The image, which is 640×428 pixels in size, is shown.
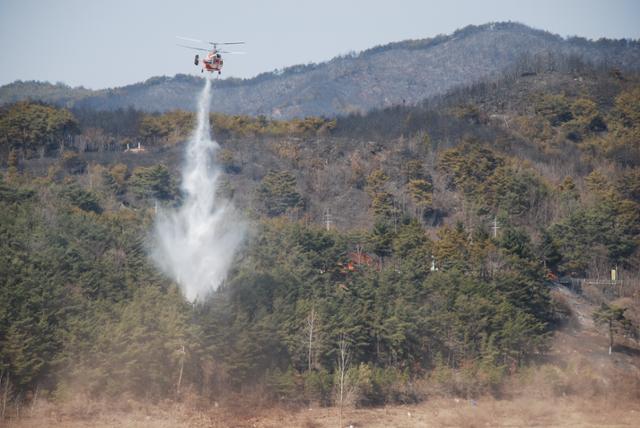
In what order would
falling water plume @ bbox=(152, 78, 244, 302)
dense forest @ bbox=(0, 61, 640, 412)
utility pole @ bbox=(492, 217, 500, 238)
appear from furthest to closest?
utility pole @ bbox=(492, 217, 500, 238), falling water plume @ bbox=(152, 78, 244, 302), dense forest @ bbox=(0, 61, 640, 412)

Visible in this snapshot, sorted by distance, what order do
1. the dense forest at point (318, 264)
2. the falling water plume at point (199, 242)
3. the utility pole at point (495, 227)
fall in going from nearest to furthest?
the dense forest at point (318, 264) < the falling water plume at point (199, 242) < the utility pole at point (495, 227)

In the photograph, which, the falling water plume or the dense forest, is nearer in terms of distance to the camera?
the dense forest

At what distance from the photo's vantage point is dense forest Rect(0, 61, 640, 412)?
41188 mm

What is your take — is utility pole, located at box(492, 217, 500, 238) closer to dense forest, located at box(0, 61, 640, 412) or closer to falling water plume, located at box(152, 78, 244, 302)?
dense forest, located at box(0, 61, 640, 412)

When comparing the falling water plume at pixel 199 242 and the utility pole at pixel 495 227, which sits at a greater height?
the utility pole at pixel 495 227

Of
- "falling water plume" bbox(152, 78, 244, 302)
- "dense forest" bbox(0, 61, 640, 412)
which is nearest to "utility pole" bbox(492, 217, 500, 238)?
"dense forest" bbox(0, 61, 640, 412)

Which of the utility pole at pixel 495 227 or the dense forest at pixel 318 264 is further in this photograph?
the utility pole at pixel 495 227

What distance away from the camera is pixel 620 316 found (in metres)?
50.6

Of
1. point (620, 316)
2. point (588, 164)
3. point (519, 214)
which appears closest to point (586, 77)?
point (588, 164)

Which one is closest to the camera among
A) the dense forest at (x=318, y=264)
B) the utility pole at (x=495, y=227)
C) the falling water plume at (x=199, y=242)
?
the dense forest at (x=318, y=264)

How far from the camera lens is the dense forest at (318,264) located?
135 feet

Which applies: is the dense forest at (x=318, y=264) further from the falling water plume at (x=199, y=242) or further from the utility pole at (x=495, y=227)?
the falling water plume at (x=199, y=242)

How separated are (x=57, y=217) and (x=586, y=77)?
83291 millimetres

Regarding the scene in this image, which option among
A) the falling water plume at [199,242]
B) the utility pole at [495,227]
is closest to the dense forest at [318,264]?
the utility pole at [495,227]
